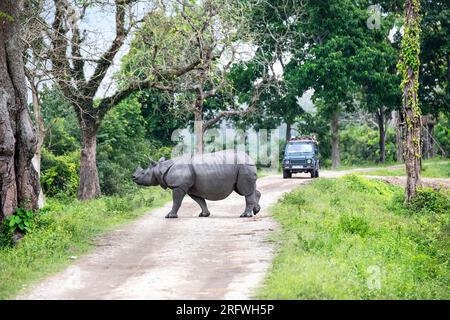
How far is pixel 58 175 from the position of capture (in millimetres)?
32719

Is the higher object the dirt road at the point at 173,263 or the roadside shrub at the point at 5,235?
the roadside shrub at the point at 5,235

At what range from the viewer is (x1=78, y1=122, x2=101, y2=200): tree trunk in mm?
28750

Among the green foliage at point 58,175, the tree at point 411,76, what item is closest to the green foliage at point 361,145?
the green foliage at point 58,175

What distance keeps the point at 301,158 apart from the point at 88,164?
511 inches

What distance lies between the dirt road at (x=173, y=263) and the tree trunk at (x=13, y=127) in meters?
2.14

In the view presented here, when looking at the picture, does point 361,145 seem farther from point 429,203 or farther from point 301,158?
point 429,203

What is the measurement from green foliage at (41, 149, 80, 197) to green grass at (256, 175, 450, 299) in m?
10.5

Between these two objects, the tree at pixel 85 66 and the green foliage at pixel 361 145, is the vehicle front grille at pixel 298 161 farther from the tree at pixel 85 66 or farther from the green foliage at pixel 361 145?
the green foliage at pixel 361 145

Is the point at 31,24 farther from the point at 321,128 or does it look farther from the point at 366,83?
the point at 321,128

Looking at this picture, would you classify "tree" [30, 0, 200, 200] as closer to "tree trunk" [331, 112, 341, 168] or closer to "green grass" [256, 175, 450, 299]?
"green grass" [256, 175, 450, 299]

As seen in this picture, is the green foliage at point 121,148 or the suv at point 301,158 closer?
the green foliage at point 121,148

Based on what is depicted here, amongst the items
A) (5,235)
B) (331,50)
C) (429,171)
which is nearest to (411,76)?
(5,235)

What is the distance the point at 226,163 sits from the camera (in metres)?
21.9

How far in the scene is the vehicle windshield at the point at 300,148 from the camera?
128 feet
